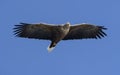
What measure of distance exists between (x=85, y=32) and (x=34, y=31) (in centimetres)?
282

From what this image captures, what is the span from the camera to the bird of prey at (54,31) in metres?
47.9

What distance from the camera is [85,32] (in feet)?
162

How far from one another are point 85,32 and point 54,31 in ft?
6.74

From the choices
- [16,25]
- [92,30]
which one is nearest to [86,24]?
[92,30]

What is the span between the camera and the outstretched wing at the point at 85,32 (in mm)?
48812

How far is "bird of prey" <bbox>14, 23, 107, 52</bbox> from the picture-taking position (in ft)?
157

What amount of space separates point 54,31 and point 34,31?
3.98ft

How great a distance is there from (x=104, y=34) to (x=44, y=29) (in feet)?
11.4

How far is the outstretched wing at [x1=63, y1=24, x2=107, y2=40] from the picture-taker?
48.8 metres

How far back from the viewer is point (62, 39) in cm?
4856

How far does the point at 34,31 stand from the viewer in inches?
1916

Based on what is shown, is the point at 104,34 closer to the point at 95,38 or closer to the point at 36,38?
the point at 95,38

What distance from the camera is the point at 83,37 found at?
162 ft

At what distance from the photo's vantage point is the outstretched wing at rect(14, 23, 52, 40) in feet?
159
